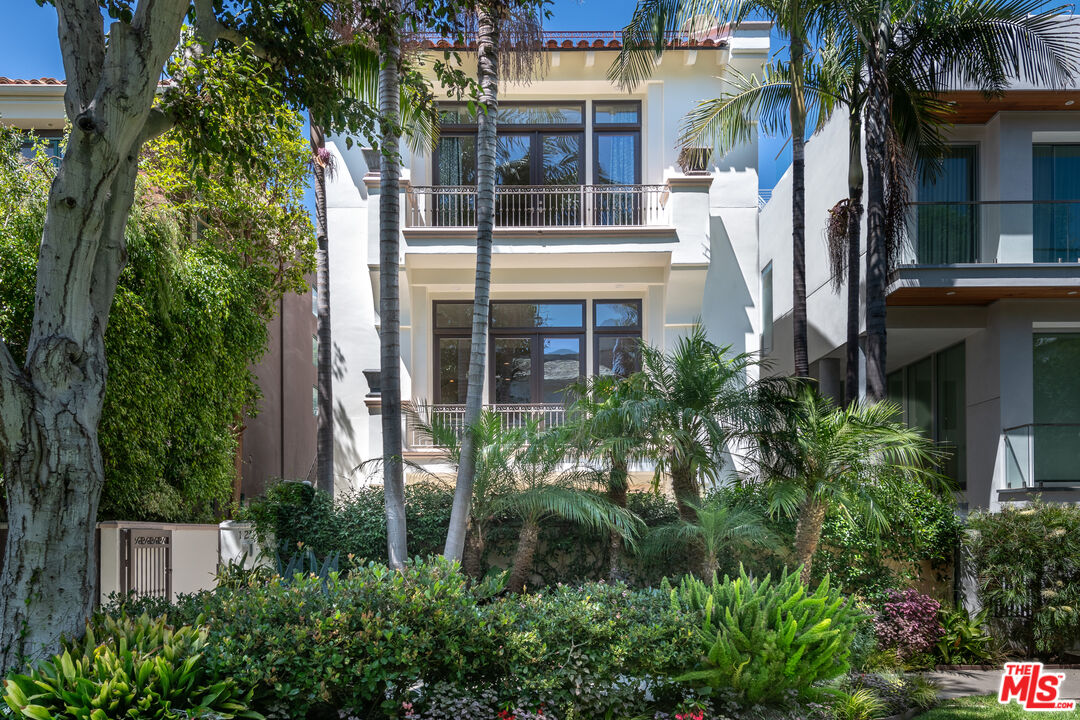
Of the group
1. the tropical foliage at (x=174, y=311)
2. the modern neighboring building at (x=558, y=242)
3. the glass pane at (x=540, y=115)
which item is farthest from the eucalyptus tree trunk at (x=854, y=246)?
the tropical foliage at (x=174, y=311)

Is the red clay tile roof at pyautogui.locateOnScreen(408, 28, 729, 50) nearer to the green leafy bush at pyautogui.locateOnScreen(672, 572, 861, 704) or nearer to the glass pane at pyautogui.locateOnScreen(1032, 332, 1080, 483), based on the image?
the glass pane at pyautogui.locateOnScreen(1032, 332, 1080, 483)

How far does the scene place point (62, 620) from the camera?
21.7ft

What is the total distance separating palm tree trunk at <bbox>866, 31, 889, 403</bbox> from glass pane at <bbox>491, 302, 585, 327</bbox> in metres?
5.95

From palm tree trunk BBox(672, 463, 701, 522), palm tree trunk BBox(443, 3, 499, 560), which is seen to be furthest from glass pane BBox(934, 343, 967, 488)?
palm tree trunk BBox(443, 3, 499, 560)

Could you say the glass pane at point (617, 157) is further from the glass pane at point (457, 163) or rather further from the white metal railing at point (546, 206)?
the glass pane at point (457, 163)

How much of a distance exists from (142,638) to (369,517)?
20.6ft

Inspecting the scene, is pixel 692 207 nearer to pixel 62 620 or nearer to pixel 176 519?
pixel 176 519

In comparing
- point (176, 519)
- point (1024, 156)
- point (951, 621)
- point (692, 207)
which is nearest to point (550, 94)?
point (692, 207)

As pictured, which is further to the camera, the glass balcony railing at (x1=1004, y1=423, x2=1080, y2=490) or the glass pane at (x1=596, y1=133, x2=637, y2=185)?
the glass pane at (x1=596, y1=133, x2=637, y2=185)

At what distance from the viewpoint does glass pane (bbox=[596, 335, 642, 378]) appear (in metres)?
17.2

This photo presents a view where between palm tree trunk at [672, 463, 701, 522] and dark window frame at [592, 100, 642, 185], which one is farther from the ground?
dark window frame at [592, 100, 642, 185]

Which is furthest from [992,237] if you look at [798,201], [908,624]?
[908,624]

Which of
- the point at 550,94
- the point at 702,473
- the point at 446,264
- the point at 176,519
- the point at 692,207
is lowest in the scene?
the point at 176,519

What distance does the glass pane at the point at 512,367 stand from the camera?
678 inches
